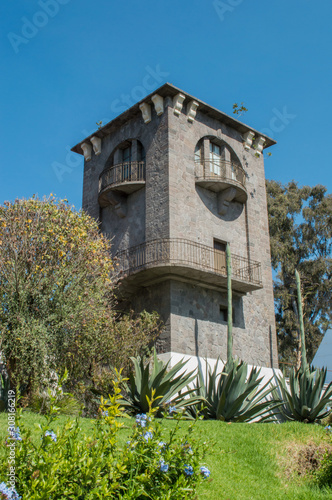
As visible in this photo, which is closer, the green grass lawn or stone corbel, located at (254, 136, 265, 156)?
the green grass lawn

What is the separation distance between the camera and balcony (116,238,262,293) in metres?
Result: 17.3

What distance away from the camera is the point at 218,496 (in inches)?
277

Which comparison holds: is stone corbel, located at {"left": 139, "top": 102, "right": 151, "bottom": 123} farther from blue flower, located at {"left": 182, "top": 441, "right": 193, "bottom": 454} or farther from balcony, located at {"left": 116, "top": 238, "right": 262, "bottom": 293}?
blue flower, located at {"left": 182, "top": 441, "right": 193, "bottom": 454}

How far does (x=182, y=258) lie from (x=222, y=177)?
4.45 m

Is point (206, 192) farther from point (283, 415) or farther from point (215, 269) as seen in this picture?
point (283, 415)

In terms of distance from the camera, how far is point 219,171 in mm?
21266

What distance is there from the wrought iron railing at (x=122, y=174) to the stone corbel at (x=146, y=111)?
1.73m


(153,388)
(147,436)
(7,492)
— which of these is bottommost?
(7,492)

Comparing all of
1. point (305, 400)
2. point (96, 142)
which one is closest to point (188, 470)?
point (305, 400)

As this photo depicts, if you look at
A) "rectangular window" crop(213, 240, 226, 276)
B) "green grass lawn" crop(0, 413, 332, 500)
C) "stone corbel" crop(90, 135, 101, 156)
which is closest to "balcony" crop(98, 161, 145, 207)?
"stone corbel" crop(90, 135, 101, 156)

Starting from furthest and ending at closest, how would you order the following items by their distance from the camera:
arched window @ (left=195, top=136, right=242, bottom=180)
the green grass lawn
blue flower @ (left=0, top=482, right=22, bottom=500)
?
1. arched window @ (left=195, top=136, right=242, bottom=180)
2. the green grass lawn
3. blue flower @ (left=0, top=482, right=22, bottom=500)

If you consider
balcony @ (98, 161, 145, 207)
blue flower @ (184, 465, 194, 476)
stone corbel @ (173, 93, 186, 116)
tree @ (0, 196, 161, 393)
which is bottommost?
blue flower @ (184, 465, 194, 476)

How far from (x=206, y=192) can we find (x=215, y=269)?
3.29 metres

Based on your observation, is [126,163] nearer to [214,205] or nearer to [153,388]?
[214,205]
